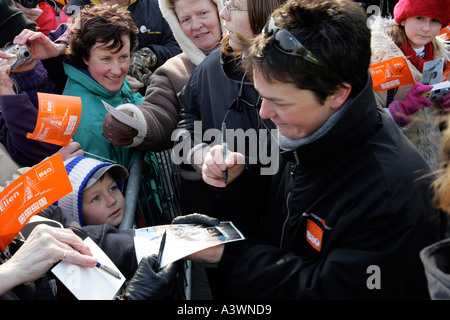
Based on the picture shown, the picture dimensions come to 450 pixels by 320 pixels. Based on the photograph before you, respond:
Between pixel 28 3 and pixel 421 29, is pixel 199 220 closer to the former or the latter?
pixel 421 29

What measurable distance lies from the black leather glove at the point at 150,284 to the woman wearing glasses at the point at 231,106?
1.84 feet

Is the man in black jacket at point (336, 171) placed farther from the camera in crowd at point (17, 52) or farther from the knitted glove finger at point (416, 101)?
the camera in crowd at point (17, 52)

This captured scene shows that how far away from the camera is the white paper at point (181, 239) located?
1600 mm

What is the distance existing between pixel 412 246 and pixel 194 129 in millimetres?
1484

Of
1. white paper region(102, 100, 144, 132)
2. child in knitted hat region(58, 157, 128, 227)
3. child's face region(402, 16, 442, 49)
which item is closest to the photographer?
child in knitted hat region(58, 157, 128, 227)

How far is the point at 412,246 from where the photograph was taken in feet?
4.42

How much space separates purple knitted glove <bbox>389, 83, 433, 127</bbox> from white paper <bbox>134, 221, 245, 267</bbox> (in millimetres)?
1781

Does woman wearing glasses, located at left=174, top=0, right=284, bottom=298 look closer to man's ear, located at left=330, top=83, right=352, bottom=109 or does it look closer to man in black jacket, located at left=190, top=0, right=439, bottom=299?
man in black jacket, located at left=190, top=0, right=439, bottom=299

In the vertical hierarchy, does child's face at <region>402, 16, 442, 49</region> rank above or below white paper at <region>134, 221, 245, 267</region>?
above

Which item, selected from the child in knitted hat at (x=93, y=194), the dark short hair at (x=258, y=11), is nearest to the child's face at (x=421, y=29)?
the dark short hair at (x=258, y=11)

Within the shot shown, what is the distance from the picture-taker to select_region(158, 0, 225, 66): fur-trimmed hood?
2879 mm

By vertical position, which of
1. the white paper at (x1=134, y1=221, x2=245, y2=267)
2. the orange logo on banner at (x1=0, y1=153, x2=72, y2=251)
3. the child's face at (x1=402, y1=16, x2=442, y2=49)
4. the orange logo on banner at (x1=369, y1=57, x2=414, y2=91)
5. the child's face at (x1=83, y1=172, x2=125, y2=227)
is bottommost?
the child's face at (x1=83, y1=172, x2=125, y2=227)

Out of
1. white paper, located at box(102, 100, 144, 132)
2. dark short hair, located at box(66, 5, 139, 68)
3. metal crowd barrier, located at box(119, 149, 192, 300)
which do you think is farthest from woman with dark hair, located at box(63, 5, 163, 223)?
white paper, located at box(102, 100, 144, 132)

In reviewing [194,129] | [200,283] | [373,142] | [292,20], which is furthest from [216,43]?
[200,283]
